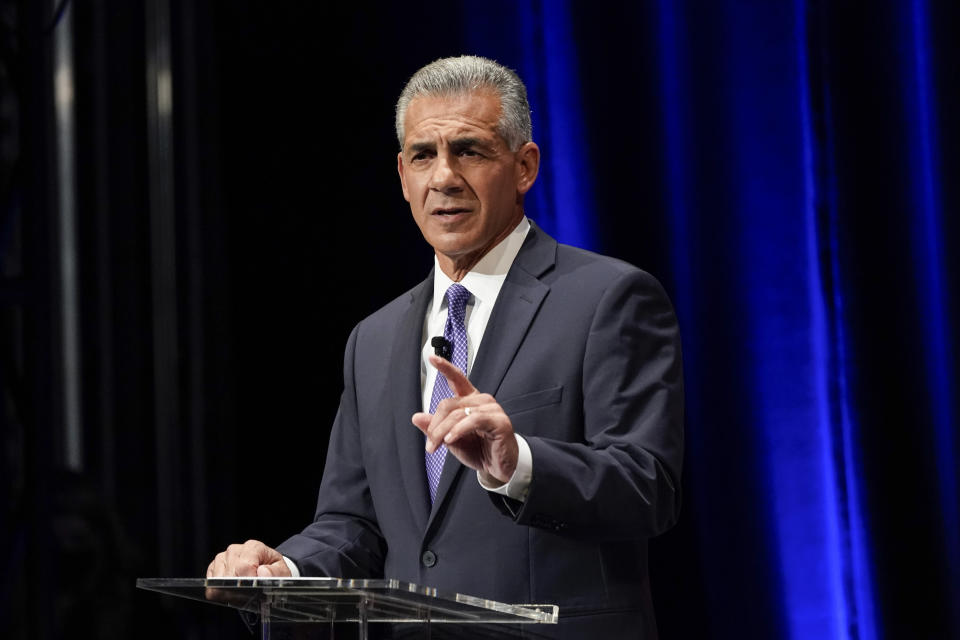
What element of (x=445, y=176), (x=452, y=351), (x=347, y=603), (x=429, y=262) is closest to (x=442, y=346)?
(x=452, y=351)

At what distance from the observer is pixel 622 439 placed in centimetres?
190

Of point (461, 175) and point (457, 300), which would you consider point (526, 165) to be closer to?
point (461, 175)

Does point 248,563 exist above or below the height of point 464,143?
below

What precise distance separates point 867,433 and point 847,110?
77 cm

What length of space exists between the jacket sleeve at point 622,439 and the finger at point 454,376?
Answer: 0.12 meters

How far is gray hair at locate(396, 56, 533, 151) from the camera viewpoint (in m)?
2.20

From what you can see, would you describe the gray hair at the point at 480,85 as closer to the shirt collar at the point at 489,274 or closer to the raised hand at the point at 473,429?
the shirt collar at the point at 489,274

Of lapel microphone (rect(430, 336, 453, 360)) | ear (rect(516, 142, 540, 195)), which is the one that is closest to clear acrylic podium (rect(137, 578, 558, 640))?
lapel microphone (rect(430, 336, 453, 360))

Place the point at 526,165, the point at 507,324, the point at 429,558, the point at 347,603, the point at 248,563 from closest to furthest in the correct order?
the point at 347,603, the point at 248,563, the point at 429,558, the point at 507,324, the point at 526,165

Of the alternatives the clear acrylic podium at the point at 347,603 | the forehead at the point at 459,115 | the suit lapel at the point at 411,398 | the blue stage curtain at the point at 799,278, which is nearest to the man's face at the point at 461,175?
the forehead at the point at 459,115

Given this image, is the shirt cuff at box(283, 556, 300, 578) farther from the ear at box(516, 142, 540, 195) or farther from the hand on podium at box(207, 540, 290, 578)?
the ear at box(516, 142, 540, 195)

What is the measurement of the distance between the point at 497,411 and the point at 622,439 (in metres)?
0.31

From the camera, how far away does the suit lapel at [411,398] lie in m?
2.03

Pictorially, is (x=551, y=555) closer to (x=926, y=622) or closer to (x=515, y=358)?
(x=515, y=358)
